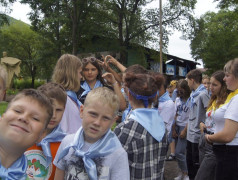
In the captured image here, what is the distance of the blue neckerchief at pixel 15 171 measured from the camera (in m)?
1.27

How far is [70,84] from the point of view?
100 inches

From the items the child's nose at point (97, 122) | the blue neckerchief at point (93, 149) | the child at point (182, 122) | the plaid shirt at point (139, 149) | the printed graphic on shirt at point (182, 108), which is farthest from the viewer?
the printed graphic on shirt at point (182, 108)

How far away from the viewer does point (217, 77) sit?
353 cm

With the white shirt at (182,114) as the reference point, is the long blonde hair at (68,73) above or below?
above

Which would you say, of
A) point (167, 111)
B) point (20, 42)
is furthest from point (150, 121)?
point (20, 42)

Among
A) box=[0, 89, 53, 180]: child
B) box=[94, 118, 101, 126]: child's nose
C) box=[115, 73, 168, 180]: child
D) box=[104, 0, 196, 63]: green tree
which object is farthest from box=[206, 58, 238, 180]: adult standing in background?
box=[104, 0, 196, 63]: green tree

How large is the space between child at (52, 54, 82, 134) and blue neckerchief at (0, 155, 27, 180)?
974 millimetres

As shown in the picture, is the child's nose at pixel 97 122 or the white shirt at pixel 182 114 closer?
the child's nose at pixel 97 122

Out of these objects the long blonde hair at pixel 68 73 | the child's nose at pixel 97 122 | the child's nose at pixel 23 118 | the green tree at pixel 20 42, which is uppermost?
the green tree at pixel 20 42

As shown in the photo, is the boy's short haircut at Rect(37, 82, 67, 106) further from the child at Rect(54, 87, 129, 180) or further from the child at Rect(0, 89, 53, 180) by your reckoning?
the child at Rect(0, 89, 53, 180)

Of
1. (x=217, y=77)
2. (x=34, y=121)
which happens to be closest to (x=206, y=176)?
(x=217, y=77)

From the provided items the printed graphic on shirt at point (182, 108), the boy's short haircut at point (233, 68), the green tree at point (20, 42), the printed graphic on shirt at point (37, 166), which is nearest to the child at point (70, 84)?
the printed graphic on shirt at point (37, 166)

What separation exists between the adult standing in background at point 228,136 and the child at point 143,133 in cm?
80

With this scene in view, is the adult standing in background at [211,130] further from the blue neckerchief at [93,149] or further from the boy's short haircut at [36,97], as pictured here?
the boy's short haircut at [36,97]
